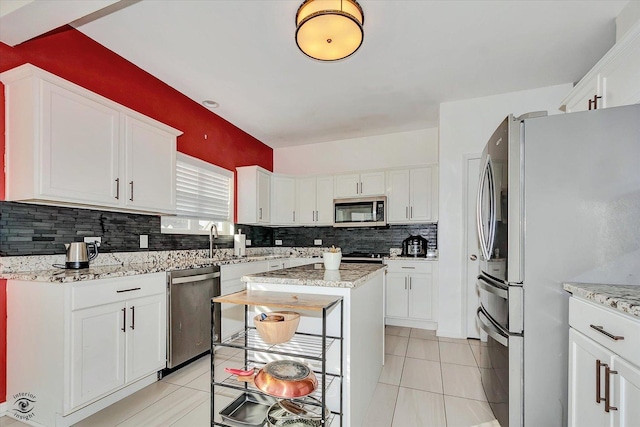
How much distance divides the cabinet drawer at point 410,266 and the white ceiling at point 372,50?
1.92 meters

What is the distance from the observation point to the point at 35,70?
1.89 meters

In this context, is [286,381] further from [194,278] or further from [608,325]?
[194,278]

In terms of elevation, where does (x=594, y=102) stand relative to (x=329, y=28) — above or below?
below

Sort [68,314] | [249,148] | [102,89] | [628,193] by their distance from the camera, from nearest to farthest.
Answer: [628,193]
[68,314]
[102,89]
[249,148]

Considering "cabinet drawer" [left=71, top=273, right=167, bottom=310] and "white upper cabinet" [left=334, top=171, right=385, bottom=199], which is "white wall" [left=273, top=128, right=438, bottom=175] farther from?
"cabinet drawer" [left=71, top=273, right=167, bottom=310]

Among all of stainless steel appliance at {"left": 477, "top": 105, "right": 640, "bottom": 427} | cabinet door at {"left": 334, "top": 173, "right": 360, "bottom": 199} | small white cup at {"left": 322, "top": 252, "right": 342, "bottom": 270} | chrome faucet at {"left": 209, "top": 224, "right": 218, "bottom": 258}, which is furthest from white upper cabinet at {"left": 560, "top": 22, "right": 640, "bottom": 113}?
chrome faucet at {"left": 209, "top": 224, "right": 218, "bottom": 258}

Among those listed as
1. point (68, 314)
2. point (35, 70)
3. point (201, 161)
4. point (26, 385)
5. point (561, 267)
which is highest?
point (35, 70)

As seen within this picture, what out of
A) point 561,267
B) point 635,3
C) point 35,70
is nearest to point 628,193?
point 561,267

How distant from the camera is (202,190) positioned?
3742 millimetres

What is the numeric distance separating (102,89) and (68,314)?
1802 mm

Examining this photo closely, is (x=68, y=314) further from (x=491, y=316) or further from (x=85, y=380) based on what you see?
(x=491, y=316)

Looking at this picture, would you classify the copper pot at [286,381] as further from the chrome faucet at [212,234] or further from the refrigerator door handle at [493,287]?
the chrome faucet at [212,234]

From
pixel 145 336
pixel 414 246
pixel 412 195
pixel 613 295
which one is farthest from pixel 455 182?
pixel 145 336

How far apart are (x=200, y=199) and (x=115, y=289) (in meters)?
1.77
